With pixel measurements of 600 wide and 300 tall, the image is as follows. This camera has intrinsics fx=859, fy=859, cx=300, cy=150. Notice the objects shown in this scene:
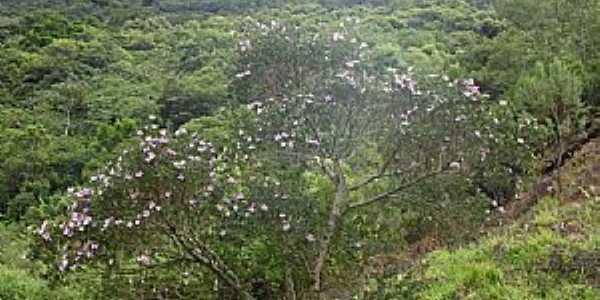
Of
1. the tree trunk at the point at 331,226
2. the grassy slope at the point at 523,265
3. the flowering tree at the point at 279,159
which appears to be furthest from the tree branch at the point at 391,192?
the grassy slope at the point at 523,265

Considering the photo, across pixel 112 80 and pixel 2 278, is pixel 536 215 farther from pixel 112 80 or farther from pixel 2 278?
pixel 112 80

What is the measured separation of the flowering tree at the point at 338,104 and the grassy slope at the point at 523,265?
0.98m

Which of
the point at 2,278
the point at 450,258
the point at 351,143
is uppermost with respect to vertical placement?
the point at 351,143

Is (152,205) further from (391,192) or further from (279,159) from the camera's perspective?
(391,192)

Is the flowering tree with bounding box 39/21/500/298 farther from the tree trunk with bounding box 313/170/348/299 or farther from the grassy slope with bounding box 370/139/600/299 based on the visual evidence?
the grassy slope with bounding box 370/139/600/299

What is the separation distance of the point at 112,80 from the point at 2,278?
38.8 m

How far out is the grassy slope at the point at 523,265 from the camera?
24.0 feet

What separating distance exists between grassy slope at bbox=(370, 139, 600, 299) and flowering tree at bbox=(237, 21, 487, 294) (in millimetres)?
985

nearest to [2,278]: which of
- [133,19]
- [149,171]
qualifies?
[149,171]

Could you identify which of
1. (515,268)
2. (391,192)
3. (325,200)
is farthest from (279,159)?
(515,268)

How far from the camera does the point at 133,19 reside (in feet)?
222

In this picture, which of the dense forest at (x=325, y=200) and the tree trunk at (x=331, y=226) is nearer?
the dense forest at (x=325, y=200)

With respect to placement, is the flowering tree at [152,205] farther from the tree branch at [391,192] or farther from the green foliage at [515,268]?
the green foliage at [515,268]

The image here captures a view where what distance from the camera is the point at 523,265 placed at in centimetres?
793
